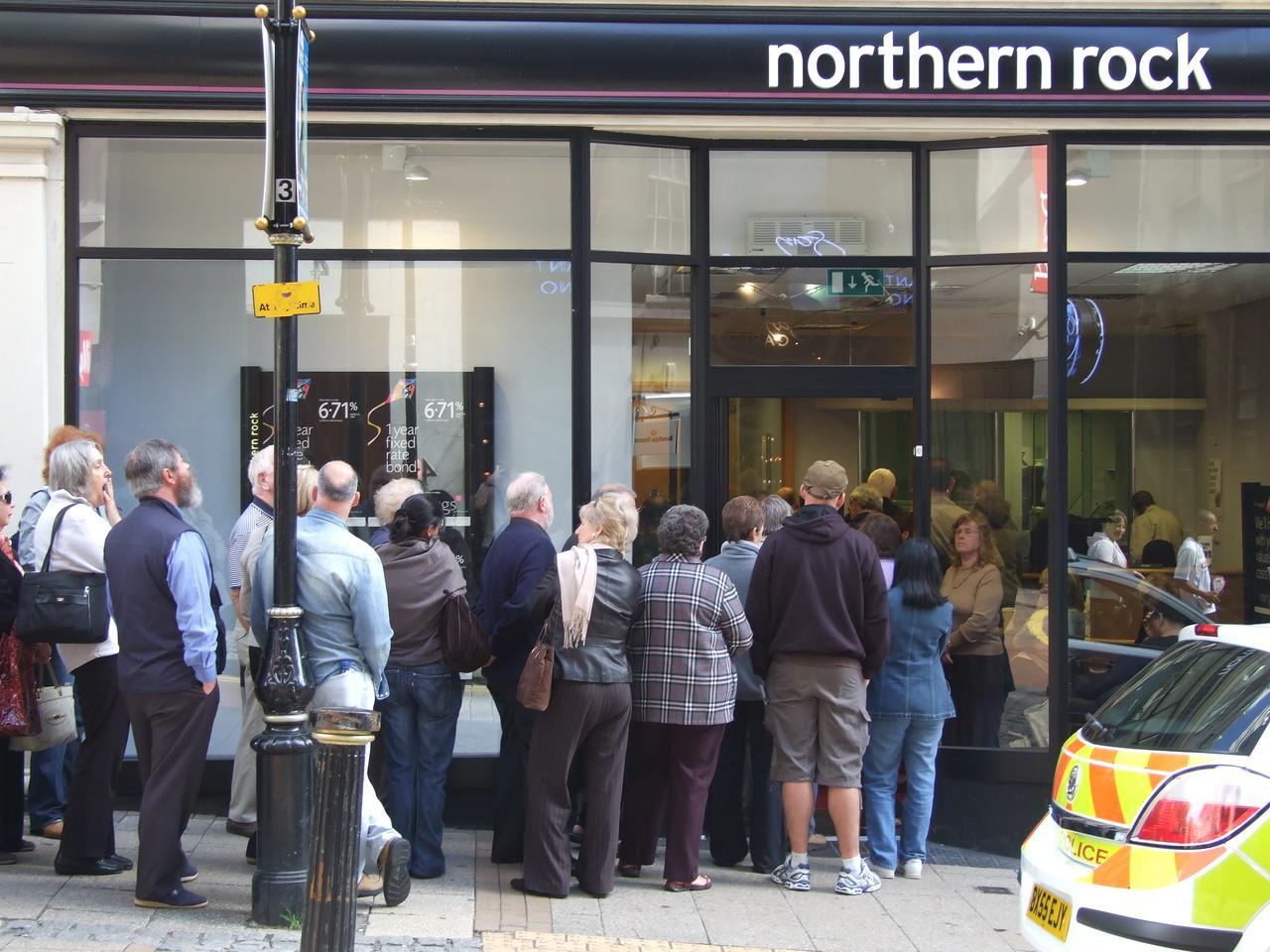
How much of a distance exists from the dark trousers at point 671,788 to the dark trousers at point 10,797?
122 inches

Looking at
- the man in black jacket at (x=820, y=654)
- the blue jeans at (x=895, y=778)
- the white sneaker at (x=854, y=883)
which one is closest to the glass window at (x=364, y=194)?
the man in black jacket at (x=820, y=654)

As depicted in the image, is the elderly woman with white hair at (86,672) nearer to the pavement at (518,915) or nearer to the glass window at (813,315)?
the pavement at (518,915)

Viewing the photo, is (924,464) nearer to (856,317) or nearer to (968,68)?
(856,317)

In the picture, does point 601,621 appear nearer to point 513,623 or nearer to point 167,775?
point 513,623

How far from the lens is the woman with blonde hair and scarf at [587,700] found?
673cm

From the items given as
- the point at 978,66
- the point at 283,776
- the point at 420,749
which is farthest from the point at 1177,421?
the point at 283,776

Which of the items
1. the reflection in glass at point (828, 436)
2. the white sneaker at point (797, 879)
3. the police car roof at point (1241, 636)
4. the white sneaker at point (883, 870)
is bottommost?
the white sneaker at point (883, 870)

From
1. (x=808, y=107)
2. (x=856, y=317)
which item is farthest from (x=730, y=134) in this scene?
(x=856, y=317)

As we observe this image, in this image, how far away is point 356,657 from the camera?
21.0 ft

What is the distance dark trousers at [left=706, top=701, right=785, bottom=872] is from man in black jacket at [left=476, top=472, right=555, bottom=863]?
1118 mm

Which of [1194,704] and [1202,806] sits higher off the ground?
[1194,704]

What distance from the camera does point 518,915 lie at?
21.6ft

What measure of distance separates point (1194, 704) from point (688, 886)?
10.3 feet

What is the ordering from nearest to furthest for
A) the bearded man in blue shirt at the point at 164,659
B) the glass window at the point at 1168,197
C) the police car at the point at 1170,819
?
the police car at the point at 1170,819
the bearded man in blue shirt at the point at 164,659
the glass window at the point at 1168,197
